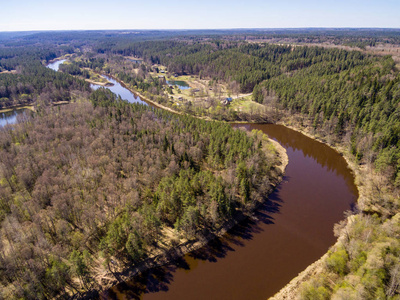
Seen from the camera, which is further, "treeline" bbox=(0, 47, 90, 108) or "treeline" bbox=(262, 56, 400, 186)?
"treeline" bbox=(0, 47, 90, 108)

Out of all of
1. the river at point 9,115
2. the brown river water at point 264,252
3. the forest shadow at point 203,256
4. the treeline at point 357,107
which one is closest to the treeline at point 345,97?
the treeline at point 357,107

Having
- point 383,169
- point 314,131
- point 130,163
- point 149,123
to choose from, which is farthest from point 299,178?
point 149,123

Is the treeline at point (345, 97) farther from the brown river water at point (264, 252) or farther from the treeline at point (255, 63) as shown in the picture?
the brown river water at point (264, 252)

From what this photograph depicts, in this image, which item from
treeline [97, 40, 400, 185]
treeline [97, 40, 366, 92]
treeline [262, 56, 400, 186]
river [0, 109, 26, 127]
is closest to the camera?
treeline [262, 56, 400, 186]

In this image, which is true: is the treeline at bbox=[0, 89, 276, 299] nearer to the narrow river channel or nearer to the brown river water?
the narrow river channel

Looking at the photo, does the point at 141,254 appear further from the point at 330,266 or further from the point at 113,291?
the point at 330,266

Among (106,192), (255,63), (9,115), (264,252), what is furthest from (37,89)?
(264,252)

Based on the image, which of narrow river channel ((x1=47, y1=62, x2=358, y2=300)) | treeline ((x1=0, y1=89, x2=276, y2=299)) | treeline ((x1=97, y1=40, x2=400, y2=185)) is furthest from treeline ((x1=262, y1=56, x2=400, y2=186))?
treeline ((x1=0, y1=89, x2=276, y2=299))

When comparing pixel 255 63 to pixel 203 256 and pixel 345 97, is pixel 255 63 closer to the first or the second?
pixel 345 97
